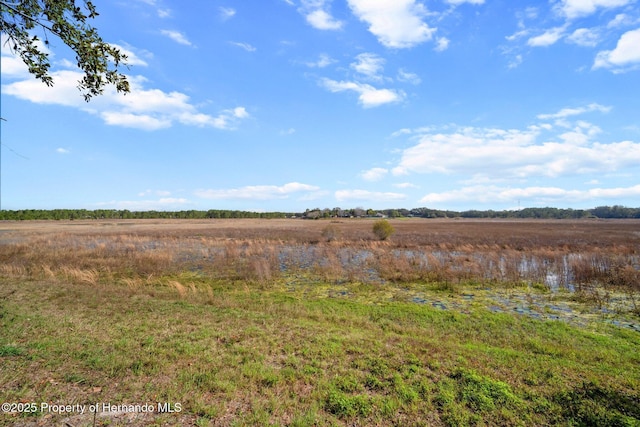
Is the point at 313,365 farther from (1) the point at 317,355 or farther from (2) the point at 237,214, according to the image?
(2) the point at 237,214

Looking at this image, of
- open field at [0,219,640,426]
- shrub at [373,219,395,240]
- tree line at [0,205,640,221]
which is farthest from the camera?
tree line at [0,205,640,221]

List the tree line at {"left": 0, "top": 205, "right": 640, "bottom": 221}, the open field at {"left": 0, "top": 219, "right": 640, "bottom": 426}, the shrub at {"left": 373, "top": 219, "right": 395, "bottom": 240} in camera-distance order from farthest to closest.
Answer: the tree line at {"left": 0, "top": 205, "right": 640, "bottom": 221} < the shrub at {"left": 373, "top": 219, "right": 395, "bottom": 240} < the open field at {"left": 0, "top": 219, "right": 640, "bottom": 426}

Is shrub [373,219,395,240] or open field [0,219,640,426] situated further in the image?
shrub [373,219,395,240]

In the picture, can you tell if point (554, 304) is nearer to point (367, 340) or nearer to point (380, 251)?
point (367, 340)

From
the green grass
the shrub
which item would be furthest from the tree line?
the green grass

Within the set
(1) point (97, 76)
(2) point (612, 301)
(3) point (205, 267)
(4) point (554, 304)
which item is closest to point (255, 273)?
(3) point (205, 267)

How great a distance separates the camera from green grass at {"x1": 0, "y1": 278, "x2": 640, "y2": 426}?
511cm

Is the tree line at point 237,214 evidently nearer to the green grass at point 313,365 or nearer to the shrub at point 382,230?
the shrub at point 382,230

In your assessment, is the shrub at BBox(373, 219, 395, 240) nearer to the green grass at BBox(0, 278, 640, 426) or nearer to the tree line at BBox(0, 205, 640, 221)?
the green grass at BBox(0, 278, 640, 426)

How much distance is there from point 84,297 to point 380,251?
81.1ft

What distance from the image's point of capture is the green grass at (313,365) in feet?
16.8

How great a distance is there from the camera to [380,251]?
3142cm

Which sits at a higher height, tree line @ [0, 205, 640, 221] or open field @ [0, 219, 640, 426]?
tree line @ [0, 205, 640, 221]

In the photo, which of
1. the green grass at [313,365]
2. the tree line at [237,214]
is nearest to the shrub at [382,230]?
the green grass at [313,365]
